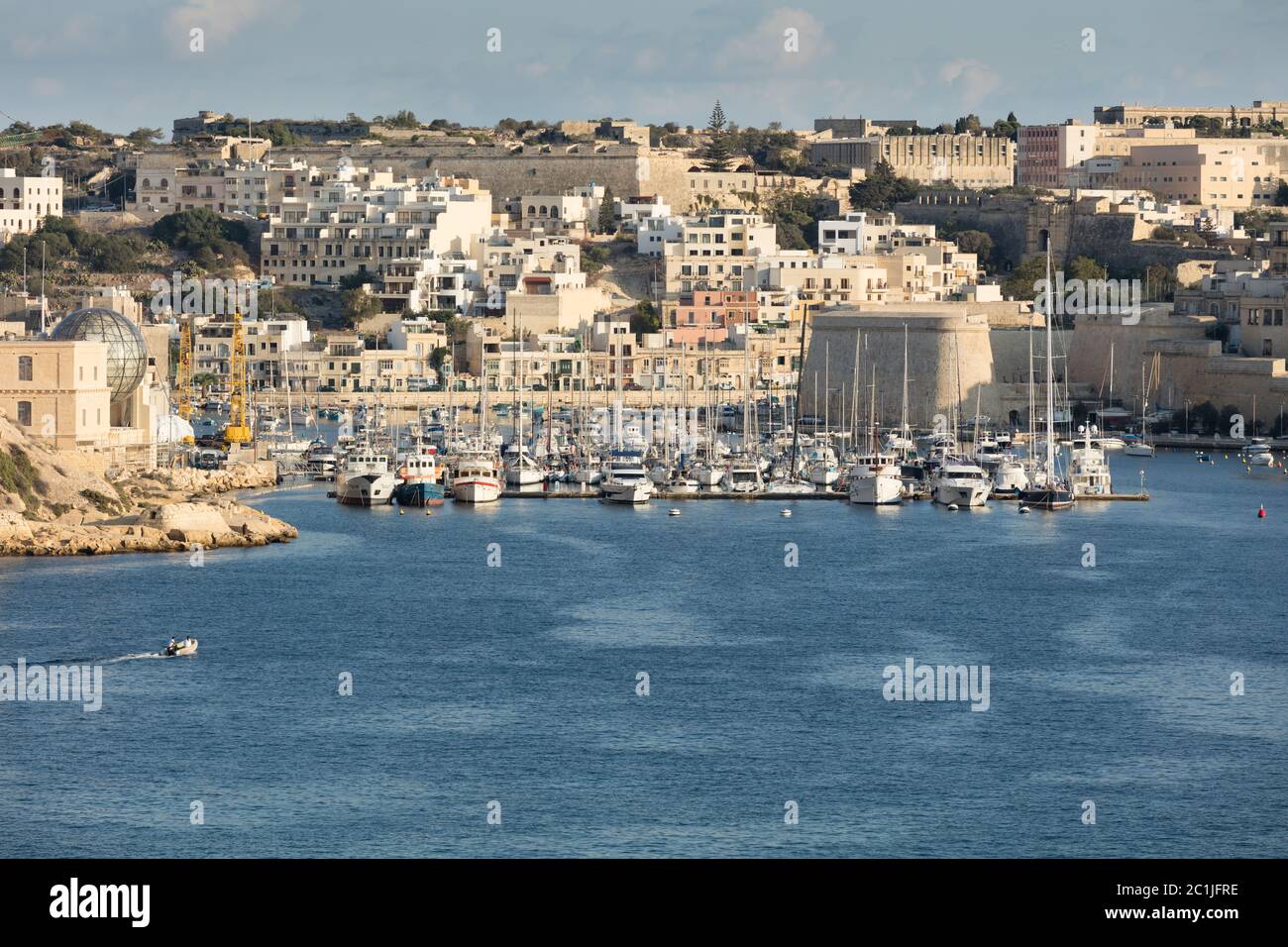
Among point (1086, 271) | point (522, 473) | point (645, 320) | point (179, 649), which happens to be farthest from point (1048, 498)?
point (1086, 271)

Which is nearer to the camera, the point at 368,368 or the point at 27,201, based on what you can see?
the point at 368,368

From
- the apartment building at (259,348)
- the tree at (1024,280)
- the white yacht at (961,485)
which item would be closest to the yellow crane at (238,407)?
the apartment building at (259,348)

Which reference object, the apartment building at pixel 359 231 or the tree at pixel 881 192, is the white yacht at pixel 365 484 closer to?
the apartment building at pixel 359 231

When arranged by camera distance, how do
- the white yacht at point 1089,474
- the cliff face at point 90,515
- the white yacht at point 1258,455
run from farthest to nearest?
1. the white yacht at point 1258,455
2. the white yacht at point 1089,474
3. the cliff face at point 90,515

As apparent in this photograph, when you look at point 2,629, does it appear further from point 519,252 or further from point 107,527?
point 519,252

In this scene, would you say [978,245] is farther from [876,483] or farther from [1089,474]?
[876,483]

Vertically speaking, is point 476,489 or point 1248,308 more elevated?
point 1248,308

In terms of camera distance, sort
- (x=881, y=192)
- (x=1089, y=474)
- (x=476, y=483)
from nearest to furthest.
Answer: (x=476, y=483), (x=1089, y=474), (x=881, y=192)
